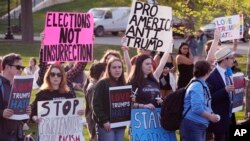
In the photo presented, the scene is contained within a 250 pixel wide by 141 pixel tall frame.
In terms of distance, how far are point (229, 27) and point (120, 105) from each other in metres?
4.79

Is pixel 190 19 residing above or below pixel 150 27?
above

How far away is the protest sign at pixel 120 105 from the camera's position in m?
8.77

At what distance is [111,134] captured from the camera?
345 inches

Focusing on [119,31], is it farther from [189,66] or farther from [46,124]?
[46,124]

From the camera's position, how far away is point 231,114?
32.8ft

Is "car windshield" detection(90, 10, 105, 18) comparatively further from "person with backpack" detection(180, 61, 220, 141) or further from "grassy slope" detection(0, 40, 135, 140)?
"person with backpack" detection(180, 61, 220, 141)

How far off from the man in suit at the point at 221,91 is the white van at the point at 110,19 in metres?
29.8

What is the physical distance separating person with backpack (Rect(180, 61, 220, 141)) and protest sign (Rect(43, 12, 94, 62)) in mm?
1894

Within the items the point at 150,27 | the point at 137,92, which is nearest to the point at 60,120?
the point at 137,92

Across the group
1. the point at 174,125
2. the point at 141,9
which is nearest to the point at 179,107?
the point at 174,125

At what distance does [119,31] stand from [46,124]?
3260 centimetres

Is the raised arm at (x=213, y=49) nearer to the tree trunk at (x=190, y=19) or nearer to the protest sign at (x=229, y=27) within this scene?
the protest sign at (x=229, y=27)

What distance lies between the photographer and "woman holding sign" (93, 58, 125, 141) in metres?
8.69

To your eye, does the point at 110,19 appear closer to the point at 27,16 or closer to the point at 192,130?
the point at 27,16
